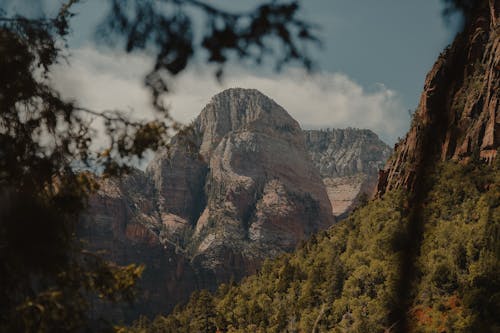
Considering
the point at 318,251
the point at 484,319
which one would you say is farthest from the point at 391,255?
the point at 318,251

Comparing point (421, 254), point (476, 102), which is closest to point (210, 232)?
point (476, 102)

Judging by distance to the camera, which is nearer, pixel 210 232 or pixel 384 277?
pixel 384 277

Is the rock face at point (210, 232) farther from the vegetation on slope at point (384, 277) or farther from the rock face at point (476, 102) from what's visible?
the rock face at point (476, 102)

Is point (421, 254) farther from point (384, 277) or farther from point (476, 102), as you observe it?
point (476, 102)

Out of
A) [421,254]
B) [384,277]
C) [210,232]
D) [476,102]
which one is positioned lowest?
[384,277]

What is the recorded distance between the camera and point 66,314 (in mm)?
7621

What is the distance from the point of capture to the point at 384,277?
55062 millimetres

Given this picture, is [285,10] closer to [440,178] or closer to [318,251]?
[440,178]

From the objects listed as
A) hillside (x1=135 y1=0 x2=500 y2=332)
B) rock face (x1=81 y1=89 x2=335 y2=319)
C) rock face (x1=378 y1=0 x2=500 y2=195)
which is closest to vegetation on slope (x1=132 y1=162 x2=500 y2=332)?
hillside (x1=135 y1=0 x2=500 y2=332)

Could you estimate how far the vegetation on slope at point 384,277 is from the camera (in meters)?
40.7

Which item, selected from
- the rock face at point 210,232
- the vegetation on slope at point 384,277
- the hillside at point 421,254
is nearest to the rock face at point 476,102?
the hillside at point 421,254

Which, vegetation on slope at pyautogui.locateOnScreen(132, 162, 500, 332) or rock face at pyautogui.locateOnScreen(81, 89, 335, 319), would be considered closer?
vegetation on slope at pyautogui.locateOnScreen(132, 162, 500, 332)

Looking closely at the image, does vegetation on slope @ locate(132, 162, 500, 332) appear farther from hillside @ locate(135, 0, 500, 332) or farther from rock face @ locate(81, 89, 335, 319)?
rock face @ locate(81, 89, 335, 319)

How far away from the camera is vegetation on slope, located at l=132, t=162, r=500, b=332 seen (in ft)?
133
